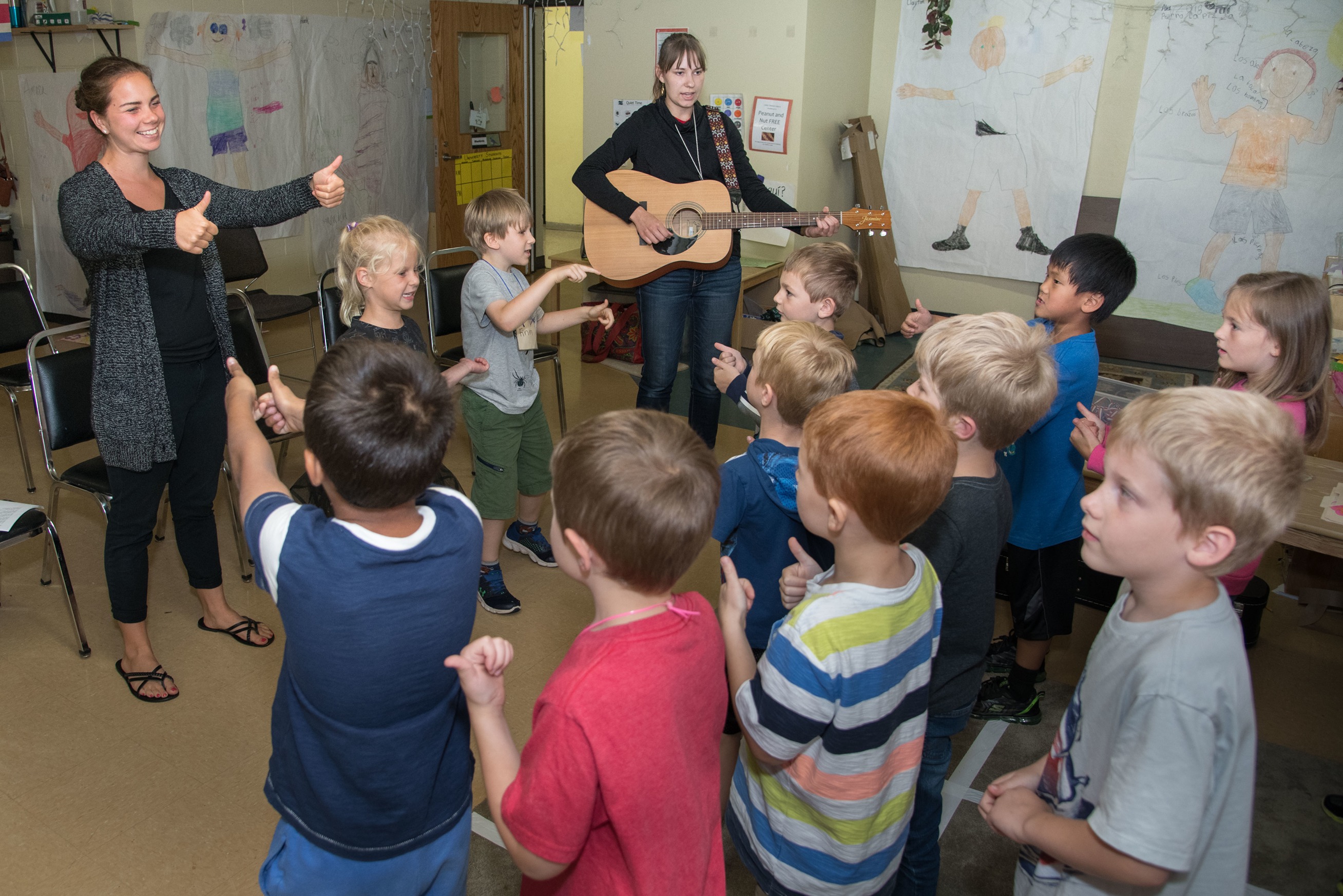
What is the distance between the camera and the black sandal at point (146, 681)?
2.32m

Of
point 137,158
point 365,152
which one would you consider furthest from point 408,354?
point 365,152

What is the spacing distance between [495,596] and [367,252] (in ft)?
3.49

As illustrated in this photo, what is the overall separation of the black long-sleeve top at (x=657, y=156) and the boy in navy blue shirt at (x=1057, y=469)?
1.24 m

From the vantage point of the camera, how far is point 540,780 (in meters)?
0.93

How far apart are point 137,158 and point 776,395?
1554mm

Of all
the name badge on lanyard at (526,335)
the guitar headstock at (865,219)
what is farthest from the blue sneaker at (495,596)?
the guitar headstock at (865,219)

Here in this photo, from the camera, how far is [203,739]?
2.19 metres

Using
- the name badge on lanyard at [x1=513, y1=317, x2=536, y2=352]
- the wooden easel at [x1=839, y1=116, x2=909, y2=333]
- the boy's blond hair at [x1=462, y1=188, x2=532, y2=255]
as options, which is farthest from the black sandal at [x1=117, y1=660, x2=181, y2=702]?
the wooden easel at [x1=839, y1=116, x2=909, y2=333]

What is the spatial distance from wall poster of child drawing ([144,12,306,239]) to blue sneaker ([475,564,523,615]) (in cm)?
325

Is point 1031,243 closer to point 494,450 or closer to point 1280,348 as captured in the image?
point 1280,348

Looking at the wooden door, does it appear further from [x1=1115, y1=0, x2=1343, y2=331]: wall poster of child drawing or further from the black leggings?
the black leggings

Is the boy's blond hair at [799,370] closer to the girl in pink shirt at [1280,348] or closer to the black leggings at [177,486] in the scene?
the girl in pink shirt at [1280,348]

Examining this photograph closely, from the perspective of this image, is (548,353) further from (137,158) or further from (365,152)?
(365,152)

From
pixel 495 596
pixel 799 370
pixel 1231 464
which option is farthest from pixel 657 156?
pixel 1231 464
